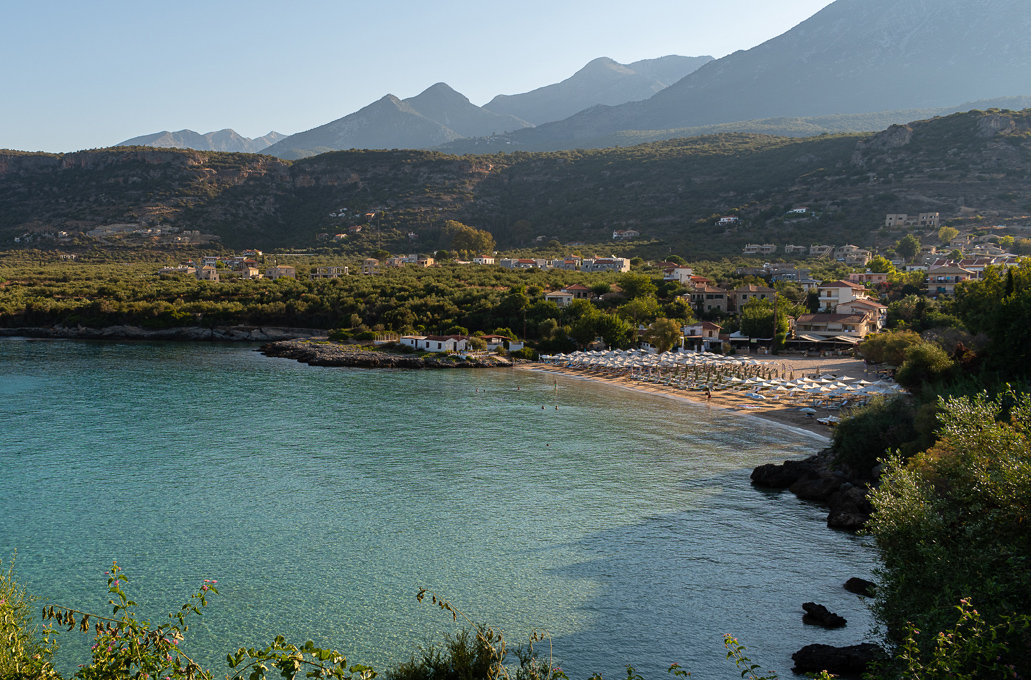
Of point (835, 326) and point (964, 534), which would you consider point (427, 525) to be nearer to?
point (964, 534)

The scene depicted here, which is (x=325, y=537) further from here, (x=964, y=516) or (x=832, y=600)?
(x=964, y=516)

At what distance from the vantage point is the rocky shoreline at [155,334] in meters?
77.2

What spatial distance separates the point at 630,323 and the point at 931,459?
52940 mm

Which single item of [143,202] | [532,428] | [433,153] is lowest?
[532,428]

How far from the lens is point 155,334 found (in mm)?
77562

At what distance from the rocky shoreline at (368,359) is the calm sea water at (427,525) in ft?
57.7

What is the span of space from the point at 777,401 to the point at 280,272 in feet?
246

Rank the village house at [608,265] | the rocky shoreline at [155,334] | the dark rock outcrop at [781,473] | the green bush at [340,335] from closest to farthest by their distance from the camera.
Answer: the dark rock outcrop at [781,473] < the green bush at [340,335] < the rocky shoreline at [155,334] < the village house at [608,265]

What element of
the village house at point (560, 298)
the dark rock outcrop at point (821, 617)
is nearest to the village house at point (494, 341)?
the village house at point (560, 298)

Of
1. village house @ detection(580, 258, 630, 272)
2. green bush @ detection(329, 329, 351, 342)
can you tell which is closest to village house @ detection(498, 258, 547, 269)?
village house @ detection(580, 258, 630, 272)

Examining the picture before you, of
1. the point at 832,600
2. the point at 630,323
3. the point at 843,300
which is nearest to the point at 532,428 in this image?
the point at 832,600

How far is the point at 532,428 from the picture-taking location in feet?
120

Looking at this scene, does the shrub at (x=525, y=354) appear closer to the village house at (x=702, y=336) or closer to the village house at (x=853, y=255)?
the village house at (x=702, y=336)

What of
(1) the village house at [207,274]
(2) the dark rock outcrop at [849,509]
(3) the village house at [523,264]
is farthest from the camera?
(3) the village house at [523,264]
